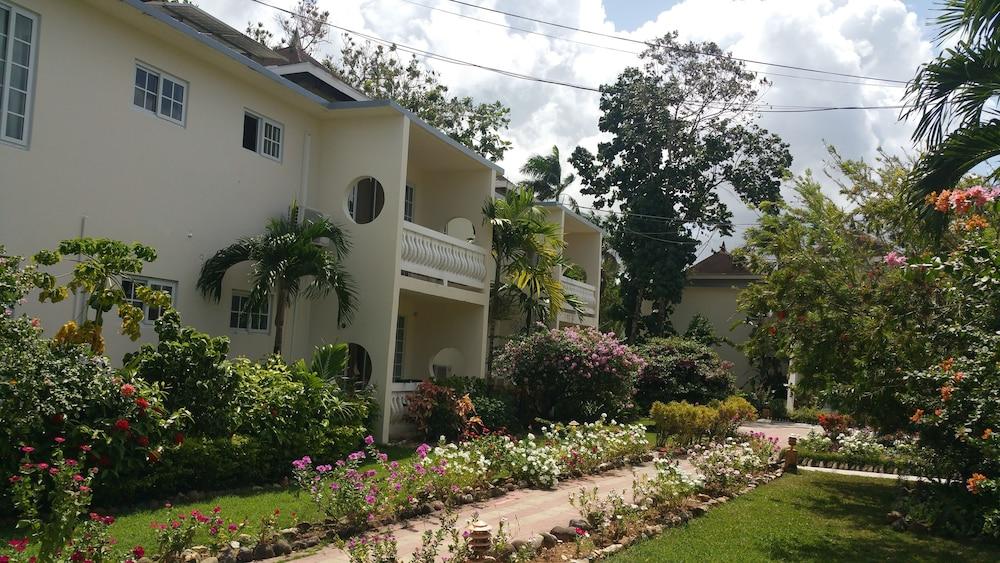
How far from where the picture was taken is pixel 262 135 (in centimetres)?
1477

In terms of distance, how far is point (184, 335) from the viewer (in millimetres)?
10219

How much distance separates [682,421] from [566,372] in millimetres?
3281

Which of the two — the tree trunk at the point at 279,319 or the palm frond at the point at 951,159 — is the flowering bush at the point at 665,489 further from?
the tree trunk at the point at 279,319

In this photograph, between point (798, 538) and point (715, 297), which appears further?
point (715, 297)

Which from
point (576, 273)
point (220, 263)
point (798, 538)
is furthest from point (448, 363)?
point (798, 538)

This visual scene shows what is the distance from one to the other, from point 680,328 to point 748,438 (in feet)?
66.7

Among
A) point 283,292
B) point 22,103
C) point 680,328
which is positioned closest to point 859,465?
point 283,292

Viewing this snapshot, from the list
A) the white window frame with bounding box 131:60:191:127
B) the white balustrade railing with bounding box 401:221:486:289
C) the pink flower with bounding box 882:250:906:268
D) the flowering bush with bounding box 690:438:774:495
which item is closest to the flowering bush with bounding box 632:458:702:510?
the flowering bush with bounding box 690:438:774:495

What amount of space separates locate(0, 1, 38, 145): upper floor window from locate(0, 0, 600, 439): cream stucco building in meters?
0.02

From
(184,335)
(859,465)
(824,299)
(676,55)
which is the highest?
(676,55)

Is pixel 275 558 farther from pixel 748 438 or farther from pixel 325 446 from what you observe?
pixel 748 438

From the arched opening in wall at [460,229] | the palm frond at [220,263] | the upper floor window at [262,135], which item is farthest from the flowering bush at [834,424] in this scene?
the upper floor window at [262,135]

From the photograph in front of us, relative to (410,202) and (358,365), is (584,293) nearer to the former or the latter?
(410,202)

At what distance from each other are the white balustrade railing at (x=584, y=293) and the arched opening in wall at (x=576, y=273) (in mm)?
293
